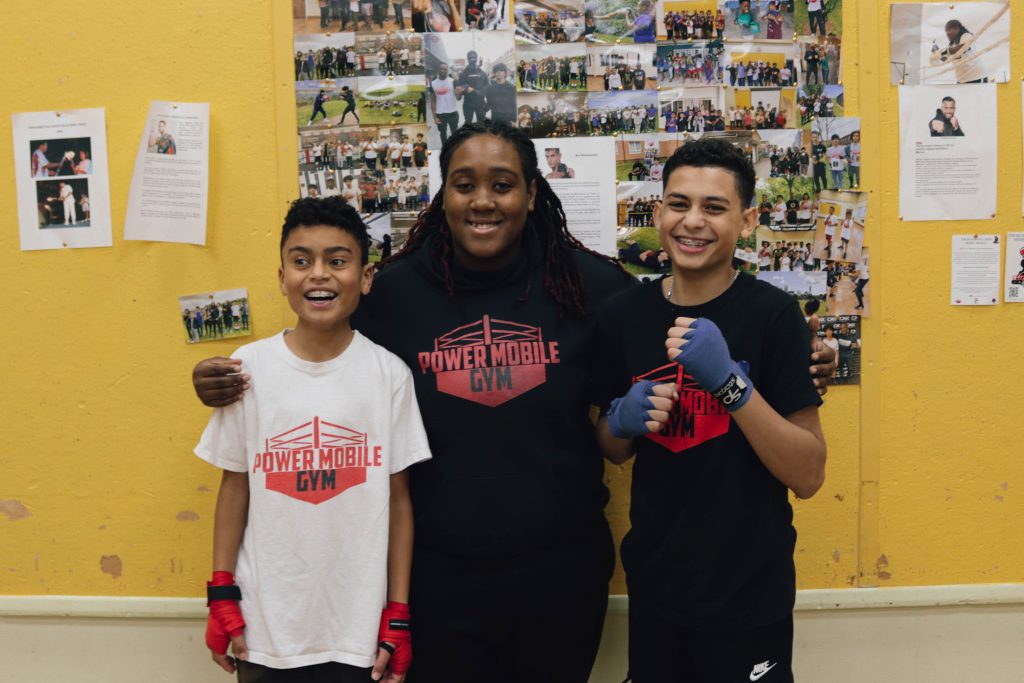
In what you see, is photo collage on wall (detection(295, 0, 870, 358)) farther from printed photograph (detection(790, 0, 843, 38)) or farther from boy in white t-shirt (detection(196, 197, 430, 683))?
boy in white t-shirt (detection(196, 197, 430, 683))

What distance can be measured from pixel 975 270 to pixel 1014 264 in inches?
4.9

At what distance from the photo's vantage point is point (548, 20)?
218cm

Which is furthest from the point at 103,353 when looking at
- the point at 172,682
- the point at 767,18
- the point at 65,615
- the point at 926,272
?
the point at 926,272

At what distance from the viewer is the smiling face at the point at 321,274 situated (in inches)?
66.9

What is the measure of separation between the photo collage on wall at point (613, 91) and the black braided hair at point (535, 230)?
0.22 metres

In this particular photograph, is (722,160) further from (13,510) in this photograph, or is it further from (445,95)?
(13,510)

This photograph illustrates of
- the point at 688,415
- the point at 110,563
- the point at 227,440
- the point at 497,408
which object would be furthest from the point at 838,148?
the point at 110,563

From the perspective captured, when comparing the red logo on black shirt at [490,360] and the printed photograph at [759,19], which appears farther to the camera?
the printed photograph at [759,19]

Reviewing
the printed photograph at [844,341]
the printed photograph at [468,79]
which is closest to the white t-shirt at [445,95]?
the printed photograph at [468,79]

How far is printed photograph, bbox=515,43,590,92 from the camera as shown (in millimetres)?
2188

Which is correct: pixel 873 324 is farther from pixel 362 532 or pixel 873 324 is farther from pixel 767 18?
pixel 362 532

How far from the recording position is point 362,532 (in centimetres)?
169

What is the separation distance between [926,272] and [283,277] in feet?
6.12

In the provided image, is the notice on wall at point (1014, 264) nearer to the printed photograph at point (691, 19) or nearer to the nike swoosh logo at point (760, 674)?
the printed photograph at point (691, 19)
